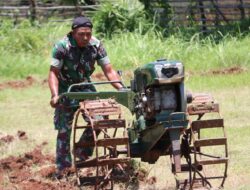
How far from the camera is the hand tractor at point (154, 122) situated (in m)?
6.39

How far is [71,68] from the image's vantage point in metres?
7.89

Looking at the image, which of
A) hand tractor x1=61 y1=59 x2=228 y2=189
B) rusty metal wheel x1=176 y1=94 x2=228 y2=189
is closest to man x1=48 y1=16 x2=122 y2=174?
hand tractor x1=61 y1=59 x2=228 y2=189

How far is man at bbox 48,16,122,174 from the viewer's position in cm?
769

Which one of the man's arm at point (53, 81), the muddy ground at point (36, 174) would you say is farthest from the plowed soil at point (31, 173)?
the man's arm at point (53, 81)

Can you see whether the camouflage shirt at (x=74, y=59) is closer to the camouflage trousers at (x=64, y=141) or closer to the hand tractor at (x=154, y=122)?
the camouflage trousers at (x=64, y=141)

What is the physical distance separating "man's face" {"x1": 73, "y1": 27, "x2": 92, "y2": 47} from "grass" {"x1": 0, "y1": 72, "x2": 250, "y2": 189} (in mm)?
1497

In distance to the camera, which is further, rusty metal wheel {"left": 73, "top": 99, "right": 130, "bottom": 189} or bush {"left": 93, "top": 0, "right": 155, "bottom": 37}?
bush {"left": 93, "top": 0, "right": 155, "bottom": 37}

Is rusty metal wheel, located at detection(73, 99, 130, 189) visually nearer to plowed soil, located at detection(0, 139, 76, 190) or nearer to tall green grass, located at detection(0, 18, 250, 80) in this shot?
plowed soil, located at detection(0, 139, 76, 190)

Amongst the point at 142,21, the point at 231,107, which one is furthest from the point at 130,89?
the point at 142,21

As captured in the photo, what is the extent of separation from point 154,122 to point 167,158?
93.2 inches

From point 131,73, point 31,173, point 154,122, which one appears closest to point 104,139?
point 154,122

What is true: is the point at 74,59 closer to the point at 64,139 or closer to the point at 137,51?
the point at 64,139

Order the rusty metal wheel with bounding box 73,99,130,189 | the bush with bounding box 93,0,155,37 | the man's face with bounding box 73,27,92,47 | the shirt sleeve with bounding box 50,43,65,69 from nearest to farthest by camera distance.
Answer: the rusty metal wheel with bounding box 73,99,130,189
the man's face with bounding box 73,27,92,47
the shirt sleeve with bounding box 50,43,65,69
the bush with bounding box 93,0,155,37

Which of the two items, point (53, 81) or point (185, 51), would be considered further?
point (185, 51)
